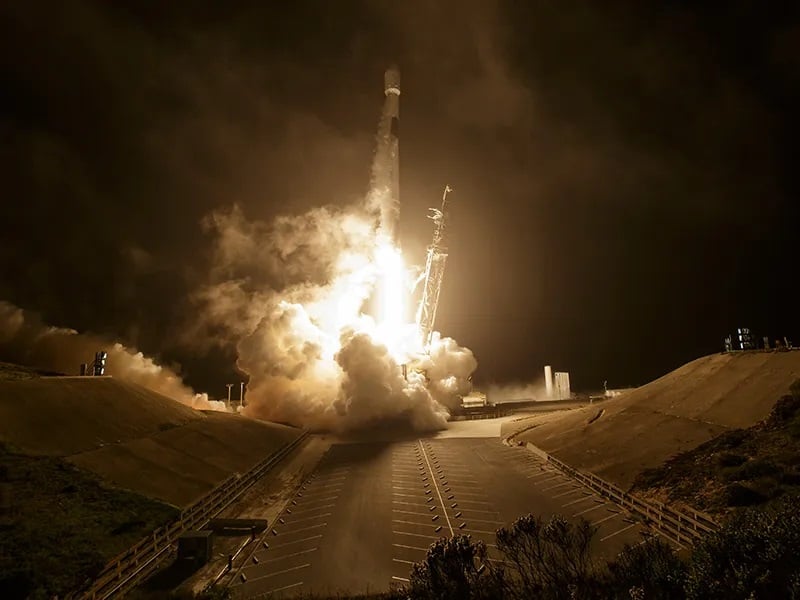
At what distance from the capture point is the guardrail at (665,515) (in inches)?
885

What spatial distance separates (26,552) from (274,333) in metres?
46.0

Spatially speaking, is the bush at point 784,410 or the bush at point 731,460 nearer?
the bush at point 731,460

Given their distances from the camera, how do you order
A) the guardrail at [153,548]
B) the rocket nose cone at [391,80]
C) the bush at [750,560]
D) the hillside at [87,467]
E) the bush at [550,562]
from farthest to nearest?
1. the rocket nose cone at [391,80]
2. the hillside at [87,467]
3. the guardrail at [153,548]
4. the bush at [550,562]
5. the bush at [750,560]

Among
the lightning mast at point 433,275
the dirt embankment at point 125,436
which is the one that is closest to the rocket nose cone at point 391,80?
the lightning mast at point 433,275

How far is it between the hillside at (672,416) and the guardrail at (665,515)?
3.58 feet

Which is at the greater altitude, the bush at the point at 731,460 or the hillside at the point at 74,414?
the hillside at the point at 74,414

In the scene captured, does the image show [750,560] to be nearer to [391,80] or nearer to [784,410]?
[784,410]

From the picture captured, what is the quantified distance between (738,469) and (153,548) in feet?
100.0

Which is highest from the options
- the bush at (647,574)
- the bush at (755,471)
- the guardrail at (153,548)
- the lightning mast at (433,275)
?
the lightning mast at (433,275)

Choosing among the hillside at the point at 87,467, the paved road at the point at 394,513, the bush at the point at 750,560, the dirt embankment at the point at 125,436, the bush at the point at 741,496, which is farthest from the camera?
the dirt embankment at the point at 125,436

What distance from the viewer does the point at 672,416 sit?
3812 cm

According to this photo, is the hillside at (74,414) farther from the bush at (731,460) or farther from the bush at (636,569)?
the bush at (731,460)

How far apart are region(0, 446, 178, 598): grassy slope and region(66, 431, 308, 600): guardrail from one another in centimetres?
46

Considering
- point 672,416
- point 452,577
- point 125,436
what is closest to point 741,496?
point 672,416
